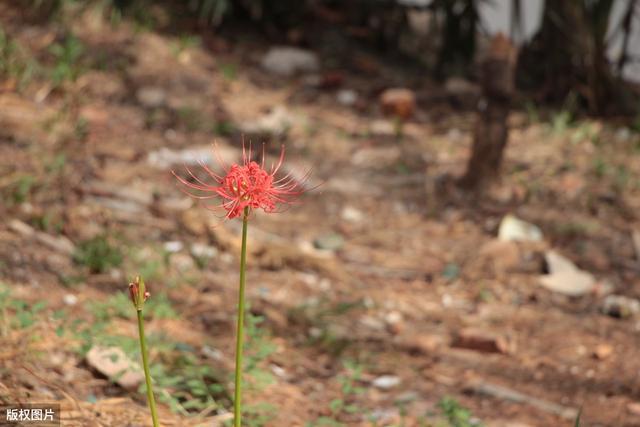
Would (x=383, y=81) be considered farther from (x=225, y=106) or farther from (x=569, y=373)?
(x=569, y=373)

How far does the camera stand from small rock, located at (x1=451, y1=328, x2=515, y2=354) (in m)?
2.78

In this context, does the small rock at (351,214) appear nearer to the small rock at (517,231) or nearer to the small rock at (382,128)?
the small rock at (517,231)

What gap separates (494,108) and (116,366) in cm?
219

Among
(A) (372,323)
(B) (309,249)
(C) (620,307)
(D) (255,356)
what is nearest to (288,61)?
(B) (309,249)

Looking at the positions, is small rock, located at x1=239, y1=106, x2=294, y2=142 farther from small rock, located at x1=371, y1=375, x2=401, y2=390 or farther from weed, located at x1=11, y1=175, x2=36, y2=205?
small rock, located at x1=371, y1=375, x2=401, y2=390


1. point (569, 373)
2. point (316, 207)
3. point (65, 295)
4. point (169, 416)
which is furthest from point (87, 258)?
point (569, 373)

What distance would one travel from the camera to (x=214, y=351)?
241 centimetres

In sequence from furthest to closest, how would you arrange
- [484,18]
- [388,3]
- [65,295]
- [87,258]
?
[388,3], [484,18], [87,258], [65,295]

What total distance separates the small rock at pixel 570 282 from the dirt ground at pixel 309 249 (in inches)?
1.5

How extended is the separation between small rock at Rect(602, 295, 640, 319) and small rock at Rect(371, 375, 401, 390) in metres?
0.93

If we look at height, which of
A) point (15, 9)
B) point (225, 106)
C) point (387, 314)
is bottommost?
point (387, 314)

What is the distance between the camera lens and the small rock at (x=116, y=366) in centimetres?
205

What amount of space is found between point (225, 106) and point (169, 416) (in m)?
2.77

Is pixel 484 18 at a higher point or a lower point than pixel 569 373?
higher
